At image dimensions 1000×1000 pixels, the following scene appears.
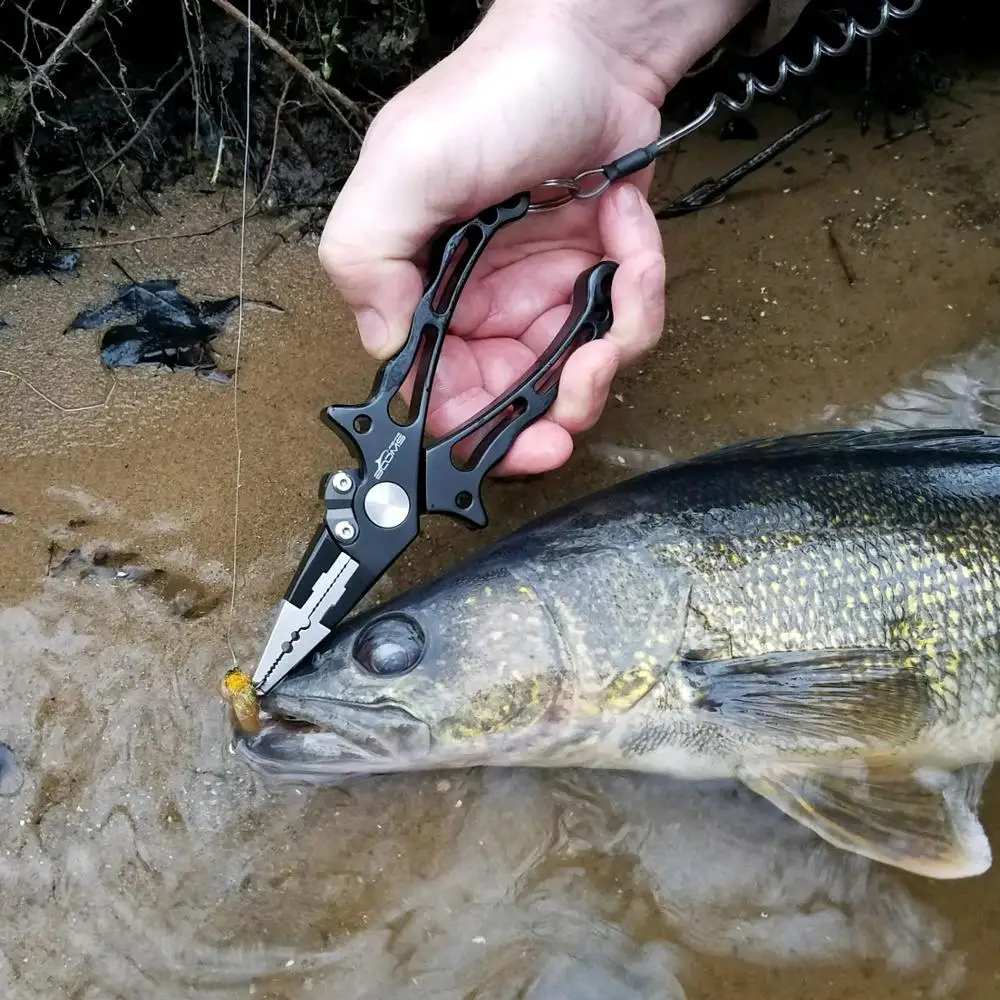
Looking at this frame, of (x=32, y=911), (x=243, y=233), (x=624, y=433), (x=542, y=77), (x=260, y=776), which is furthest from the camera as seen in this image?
(x=243, y=233)

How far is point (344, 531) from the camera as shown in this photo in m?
2.15

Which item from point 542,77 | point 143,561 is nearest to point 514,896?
point 143,561

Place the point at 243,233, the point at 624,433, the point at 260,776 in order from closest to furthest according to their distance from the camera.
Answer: the point at 260,776 → the point at 624,433 → the point at 243,233

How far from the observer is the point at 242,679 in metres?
2.16

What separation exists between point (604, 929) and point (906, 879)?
75cm

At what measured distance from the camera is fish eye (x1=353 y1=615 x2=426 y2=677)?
7.22 ft

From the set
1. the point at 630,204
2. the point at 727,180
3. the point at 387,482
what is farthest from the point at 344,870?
the point at 727,180

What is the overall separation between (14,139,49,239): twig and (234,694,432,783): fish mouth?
185 centimetres

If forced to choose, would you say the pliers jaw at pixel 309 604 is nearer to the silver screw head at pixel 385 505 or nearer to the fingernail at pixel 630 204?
the silver screw head at pixel 385 505

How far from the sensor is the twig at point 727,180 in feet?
11.0

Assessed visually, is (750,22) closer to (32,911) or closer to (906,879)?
(906,879)

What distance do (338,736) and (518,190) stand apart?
1427 mm

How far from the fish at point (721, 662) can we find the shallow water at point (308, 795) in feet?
0.46

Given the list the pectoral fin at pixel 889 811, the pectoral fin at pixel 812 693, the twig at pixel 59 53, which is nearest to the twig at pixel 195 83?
the twig at pixel 59 53
